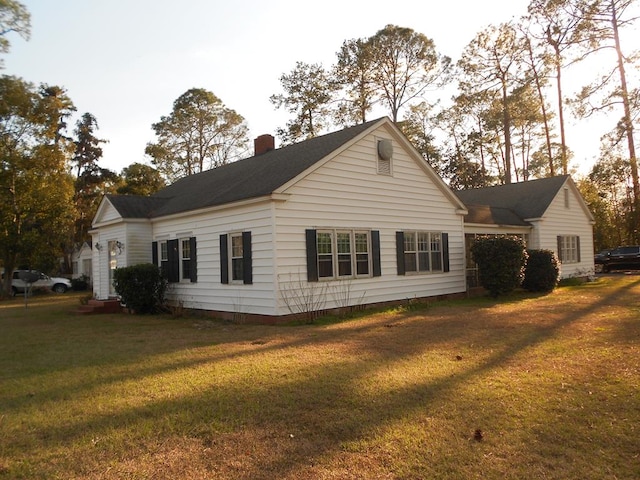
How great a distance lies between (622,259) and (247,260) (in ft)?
96.6

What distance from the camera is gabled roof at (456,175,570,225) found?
861 inches

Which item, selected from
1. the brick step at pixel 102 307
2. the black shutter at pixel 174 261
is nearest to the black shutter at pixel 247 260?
the black shutter at pixel 174 261

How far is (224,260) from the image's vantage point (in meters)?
14.0

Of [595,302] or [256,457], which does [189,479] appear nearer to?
[256,457]

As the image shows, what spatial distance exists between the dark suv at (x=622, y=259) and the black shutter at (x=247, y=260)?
29.3 metres

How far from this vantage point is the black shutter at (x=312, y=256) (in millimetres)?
13078

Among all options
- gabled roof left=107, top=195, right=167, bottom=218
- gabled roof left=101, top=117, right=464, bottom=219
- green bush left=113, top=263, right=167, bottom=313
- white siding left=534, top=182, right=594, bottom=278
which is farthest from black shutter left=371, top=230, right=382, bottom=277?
white siding left=534, top=182, right=594, bottom=278

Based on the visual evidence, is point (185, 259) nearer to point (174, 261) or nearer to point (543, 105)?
point (174, 261)

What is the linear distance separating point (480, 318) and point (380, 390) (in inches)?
288

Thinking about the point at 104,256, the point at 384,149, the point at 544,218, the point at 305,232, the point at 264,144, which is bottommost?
the point at 104,256

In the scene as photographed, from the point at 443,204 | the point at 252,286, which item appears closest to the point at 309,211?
the point at 252,286

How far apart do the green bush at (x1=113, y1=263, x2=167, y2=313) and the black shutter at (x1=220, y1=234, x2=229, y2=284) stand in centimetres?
334

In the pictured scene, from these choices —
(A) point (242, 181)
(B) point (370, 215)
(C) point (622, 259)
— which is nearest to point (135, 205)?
(A) point (242, 181)

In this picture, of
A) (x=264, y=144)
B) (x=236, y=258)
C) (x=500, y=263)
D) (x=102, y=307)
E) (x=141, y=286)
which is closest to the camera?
(x=236, y=258)
